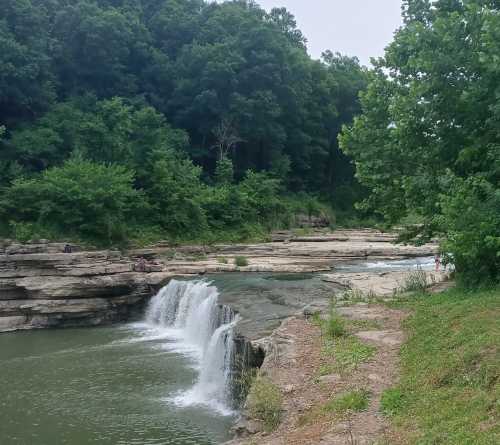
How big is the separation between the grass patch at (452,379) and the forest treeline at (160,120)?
20.4 m

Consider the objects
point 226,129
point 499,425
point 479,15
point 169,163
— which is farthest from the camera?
point 226,129

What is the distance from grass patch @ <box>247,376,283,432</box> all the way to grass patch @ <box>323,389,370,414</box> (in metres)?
0.78

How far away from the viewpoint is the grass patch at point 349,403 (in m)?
6.72

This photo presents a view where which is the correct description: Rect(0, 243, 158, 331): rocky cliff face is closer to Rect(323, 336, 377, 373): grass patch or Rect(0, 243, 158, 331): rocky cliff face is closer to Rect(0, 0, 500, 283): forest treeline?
Rect(0, 0, 500, 283): forest treeline

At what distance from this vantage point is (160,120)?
1449 inches

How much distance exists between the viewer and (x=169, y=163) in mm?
33438

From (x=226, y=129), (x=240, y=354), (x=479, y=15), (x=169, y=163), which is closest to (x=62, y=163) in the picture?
(x=169, y=163)

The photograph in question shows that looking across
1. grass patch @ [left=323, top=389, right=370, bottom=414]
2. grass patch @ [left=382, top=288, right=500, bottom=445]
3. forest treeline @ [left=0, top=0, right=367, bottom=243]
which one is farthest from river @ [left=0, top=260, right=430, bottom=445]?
forest treeline @ [left=0, top=0, right=367, bottom=243]

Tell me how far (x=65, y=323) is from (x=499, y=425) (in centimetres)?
1756

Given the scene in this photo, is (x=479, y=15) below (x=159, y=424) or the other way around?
the other way around

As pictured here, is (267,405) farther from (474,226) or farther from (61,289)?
(61,289)

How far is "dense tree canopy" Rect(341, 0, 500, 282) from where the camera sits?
10578 millimetres

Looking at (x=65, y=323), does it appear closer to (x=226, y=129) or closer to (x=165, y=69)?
(x=226, y=129)

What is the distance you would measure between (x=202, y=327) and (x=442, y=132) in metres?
9.49
